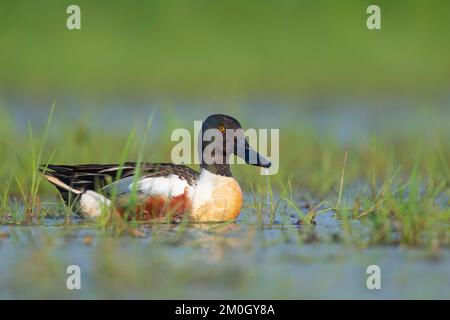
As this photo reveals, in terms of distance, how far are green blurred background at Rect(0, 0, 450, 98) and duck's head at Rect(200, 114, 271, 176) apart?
6850 millimetres

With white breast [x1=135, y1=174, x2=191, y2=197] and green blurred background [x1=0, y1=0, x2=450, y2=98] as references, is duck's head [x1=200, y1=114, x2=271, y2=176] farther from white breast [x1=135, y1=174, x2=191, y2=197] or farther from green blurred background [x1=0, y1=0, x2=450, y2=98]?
green blurred background [x1=0, y1=0, x2=450, y2=98]

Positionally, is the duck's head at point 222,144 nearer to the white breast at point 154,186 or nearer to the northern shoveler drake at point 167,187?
the northern shoveler drake at point 167,187

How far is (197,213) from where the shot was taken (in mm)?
7875

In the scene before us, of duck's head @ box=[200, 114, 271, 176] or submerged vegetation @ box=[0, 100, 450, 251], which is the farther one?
duck's head @ box=[200, 114, 271, 176]

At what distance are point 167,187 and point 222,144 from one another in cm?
64

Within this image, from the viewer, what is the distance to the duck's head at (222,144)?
26.8 ft

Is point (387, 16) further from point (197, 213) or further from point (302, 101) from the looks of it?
point (197, 213)

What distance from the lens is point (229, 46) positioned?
52.3ft

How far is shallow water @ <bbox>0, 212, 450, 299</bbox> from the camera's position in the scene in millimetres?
5669

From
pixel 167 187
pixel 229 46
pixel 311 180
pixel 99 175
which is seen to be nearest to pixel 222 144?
pixel 167 187

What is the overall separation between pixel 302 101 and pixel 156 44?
8.29 feet

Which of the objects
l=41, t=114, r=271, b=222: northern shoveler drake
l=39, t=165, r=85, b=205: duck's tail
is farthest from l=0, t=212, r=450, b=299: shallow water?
l=39, t=165, r=85, b=205: duck's tail

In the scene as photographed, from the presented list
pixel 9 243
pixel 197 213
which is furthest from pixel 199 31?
pixel 9 243

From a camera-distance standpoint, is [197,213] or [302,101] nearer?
[197,213]
